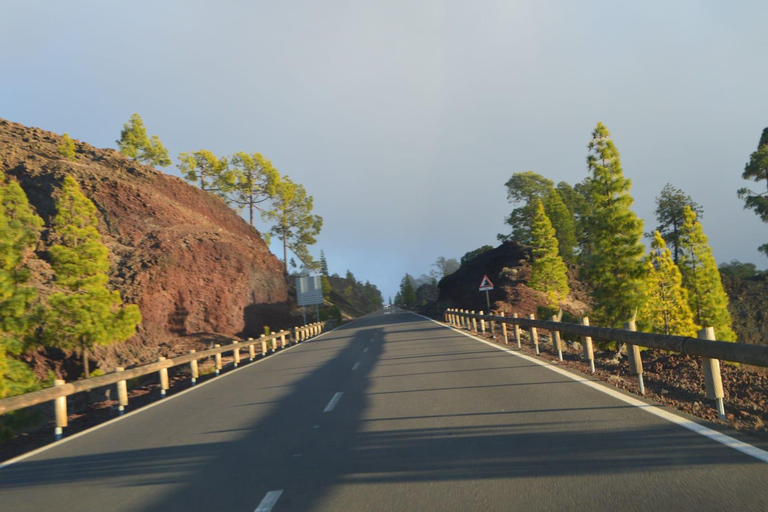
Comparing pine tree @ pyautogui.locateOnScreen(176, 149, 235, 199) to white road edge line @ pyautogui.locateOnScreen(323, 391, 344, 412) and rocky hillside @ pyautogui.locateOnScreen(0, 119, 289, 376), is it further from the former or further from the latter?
white road edge line @ pyautogui.locateOnScreen(323, 391, 344, 412)

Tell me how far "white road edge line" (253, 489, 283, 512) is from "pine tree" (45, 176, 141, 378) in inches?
671

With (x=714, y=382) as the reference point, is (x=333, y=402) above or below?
below

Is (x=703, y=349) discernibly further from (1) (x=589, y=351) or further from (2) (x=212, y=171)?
(2) (x=212, y=171)

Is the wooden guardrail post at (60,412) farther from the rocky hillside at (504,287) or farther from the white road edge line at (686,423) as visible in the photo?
the rocky hillside at (504,287)

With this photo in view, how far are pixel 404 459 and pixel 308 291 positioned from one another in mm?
47005

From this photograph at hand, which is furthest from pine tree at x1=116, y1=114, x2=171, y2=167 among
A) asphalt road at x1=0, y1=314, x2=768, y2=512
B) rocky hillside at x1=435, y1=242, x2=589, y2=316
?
asphalt road at x1=0, y1=314, x2=768, y2=512

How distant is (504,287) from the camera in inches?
2480

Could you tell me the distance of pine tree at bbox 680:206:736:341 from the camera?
4625cm

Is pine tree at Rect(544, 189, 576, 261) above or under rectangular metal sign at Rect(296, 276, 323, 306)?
above

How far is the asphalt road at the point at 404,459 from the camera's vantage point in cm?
449

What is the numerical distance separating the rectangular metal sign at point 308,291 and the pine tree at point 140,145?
21.6 meters

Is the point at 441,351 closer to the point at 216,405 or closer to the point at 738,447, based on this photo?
the point at 216,405

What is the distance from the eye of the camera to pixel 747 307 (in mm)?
63812

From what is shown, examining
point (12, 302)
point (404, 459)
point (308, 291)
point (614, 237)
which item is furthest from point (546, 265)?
point (404, 459)
